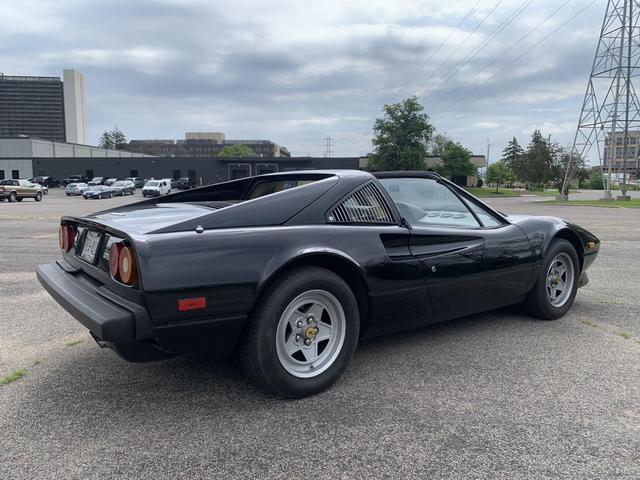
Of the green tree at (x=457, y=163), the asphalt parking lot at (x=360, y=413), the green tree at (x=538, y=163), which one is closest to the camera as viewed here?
the asphalt parking lot at (x=360, y=413)

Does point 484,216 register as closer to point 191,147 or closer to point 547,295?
point 547,295

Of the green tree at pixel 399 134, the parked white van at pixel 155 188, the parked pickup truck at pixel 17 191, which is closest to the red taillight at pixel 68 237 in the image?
the parked pickup truck at pixel 17 191

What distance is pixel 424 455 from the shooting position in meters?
2.34

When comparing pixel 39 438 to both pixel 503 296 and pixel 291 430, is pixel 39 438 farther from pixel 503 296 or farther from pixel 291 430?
pixel 503 296

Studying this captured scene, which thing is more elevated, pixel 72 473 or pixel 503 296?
pixel 503 296

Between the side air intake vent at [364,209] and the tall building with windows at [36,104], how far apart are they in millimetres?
142672

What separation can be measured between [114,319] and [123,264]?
0.31 metres

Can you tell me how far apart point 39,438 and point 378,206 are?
237 cm

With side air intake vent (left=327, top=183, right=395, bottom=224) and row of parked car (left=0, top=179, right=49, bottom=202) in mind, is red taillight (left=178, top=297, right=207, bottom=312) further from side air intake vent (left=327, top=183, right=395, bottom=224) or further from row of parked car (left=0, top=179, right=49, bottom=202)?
row of parked car (left=0, top=179, right=49, bottom=202)

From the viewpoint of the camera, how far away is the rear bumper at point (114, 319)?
246 centimetres

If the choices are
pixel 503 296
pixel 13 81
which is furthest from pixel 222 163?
pixel 13 81

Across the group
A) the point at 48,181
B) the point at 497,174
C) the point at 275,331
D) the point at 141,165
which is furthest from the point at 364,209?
the point at 497,174

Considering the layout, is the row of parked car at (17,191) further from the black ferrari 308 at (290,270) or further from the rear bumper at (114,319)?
the rear bumper at (114,319)

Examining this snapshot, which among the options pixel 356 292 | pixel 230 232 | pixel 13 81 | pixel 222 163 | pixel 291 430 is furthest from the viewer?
pixel 13 81
